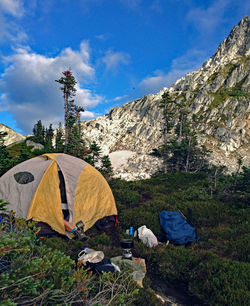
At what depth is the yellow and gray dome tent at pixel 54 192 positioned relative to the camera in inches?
274

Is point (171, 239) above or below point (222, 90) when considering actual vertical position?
below

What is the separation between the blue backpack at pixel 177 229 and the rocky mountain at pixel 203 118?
1595 inches

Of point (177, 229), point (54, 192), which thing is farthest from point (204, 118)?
point (54, 192)

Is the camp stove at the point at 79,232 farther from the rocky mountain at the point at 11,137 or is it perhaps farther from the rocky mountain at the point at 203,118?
the rocky mountain at the point at 11,137

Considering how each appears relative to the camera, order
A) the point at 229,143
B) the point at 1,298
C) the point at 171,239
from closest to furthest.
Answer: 1. the point at 1,298
2. the point at 171,239
3. the point at 229,143

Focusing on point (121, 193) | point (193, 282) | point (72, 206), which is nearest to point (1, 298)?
point (193, 282)

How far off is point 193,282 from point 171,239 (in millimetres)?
2367

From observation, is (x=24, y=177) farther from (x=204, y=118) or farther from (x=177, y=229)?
(x=204, y=118)

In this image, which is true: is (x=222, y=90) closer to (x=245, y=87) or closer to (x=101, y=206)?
(x=245, y=87)

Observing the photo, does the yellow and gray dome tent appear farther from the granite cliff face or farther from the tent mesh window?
the granite cliff face

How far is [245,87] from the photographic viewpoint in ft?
271

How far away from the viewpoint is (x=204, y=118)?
255 ft

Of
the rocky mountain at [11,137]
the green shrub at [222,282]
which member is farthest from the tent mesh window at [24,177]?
the rocky mountain at [11,137]

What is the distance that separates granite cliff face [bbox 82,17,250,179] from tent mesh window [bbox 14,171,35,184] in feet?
134
